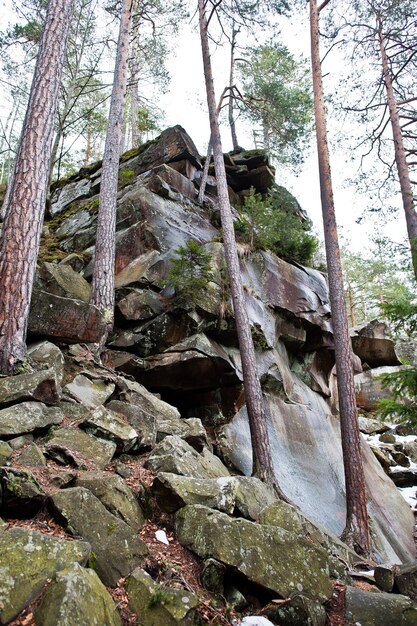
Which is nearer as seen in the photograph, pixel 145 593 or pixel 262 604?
pixel 145 593

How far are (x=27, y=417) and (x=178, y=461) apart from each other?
1.80 metres

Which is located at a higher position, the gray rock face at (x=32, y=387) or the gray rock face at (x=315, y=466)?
the gray rock face at (x=32, y=387)

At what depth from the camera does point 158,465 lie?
15.1 feet

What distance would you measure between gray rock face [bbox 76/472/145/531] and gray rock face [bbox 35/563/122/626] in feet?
3.54

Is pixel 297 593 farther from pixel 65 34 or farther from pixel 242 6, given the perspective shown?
pixel 242 6

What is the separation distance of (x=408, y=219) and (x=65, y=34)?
9.04m

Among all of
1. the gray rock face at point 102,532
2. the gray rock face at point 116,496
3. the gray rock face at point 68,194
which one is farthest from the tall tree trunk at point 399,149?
the gray rock face at point 68,194

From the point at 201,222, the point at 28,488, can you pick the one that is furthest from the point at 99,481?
the point at 201,222

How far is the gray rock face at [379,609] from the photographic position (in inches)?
129

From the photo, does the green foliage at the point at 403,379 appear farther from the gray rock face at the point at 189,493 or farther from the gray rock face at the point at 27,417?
the gray rock face at the point at 27,417

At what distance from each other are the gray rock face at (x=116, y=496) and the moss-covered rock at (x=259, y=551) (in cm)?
42

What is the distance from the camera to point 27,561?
243 cm

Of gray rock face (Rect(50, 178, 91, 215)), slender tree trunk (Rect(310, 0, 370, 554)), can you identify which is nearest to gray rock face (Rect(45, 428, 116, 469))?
slender tree trunk (Rect(310, 0, 370, 554))

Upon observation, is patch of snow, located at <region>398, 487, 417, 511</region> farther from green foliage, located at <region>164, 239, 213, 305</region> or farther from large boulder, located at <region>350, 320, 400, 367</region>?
green foliage, located at <region>164, 239, 213, 305</region>
